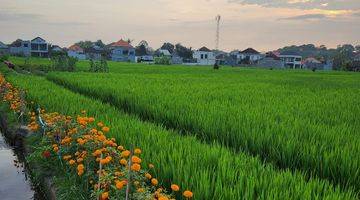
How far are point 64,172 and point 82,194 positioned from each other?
3.61 ft

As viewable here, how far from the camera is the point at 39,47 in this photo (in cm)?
7631

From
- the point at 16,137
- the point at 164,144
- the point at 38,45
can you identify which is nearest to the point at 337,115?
the point at 164,144

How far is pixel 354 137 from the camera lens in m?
5.93

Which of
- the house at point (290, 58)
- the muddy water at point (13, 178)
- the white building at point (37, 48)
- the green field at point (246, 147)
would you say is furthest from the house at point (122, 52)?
the muddy water at point (13, 178)

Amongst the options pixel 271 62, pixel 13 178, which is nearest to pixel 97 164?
pixel 13 178

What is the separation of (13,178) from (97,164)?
2.59m

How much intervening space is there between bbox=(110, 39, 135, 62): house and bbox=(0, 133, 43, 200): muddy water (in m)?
81.4

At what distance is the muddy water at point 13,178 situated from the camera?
5.65 metres

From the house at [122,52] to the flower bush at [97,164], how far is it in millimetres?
82768

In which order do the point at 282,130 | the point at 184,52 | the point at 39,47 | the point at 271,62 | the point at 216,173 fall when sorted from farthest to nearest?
the point at 184,52
the point at 271,62
the point at 39,47
the point at 282,130
the point at 216,173

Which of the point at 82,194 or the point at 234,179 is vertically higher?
the point at 234,179

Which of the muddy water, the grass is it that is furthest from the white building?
the grass

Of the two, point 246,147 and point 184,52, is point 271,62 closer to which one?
point 184,52

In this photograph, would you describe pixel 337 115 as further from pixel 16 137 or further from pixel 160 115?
pixel 16 137
